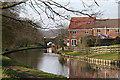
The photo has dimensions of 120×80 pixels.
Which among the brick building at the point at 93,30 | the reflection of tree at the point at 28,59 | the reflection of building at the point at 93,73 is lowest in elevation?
the reflection of building at the point at 93,73

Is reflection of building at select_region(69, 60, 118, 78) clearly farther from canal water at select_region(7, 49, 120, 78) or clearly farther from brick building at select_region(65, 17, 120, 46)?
brick building at select_region(65, 17, 120, 46)

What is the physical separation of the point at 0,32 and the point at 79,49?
14567 mm

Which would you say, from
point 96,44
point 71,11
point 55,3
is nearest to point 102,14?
point 71,11

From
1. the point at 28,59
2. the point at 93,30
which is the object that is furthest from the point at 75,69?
the point at 93,30

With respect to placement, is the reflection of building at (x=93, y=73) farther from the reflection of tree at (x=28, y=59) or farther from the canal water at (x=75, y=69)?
the reflection of tree at (x=28, y=59)

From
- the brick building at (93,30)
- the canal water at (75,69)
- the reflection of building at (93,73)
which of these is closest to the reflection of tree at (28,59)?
the canal water at (75,69)

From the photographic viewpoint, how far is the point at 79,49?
3228 centimetres

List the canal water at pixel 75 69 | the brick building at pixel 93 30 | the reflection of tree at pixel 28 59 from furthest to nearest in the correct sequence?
the brick building at pixel 93 30 < the reflection of tree at pixel 28 59 < the canal water at pixel 75 69

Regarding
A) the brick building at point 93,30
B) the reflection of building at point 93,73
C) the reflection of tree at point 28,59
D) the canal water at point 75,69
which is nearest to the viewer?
the reflection of building at point 93,73

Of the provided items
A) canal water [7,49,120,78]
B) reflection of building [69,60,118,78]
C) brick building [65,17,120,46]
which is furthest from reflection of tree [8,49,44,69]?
brick building [65,17,120,46]

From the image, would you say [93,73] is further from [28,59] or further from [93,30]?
[93,30]

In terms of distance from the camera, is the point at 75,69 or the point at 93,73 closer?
the point at 93,73

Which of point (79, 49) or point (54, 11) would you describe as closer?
point (54, 11)

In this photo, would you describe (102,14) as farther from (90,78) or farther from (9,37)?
(9,37)
